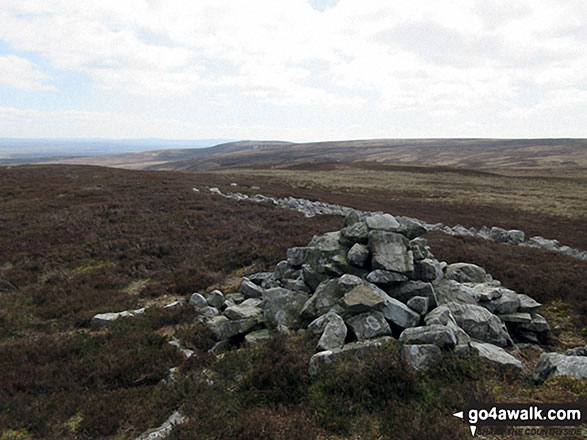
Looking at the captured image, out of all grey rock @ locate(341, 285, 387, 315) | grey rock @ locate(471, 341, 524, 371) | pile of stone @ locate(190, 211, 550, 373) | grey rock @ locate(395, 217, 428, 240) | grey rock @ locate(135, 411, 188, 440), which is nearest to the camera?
grey rock @ locate(135, 411, 188, 440)

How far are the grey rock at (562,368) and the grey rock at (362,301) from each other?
3132mm

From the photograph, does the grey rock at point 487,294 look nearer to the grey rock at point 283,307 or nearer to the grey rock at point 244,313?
the grey rock at point 283,307

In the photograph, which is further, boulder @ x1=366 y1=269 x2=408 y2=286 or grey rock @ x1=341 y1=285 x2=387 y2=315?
boulder @ x1=366 y1=269 x2=408 y2=286

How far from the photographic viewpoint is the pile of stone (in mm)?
6852

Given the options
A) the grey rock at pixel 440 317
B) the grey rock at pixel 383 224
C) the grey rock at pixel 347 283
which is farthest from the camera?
the grey rock at pixel 383 224

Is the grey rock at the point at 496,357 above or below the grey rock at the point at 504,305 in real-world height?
above

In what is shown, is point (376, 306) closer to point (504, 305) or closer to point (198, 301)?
point (504, 305)

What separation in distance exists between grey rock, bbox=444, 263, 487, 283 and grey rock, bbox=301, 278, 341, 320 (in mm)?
4573

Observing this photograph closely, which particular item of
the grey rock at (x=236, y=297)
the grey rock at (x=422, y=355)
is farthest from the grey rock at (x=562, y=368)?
the grey rock at (x=236, y=297)

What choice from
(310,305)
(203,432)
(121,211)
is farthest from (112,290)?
(121,211)

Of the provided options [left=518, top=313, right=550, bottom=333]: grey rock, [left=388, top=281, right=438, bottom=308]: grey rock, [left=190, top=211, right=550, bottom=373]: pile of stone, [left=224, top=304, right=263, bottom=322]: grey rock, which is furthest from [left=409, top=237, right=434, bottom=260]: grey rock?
[left=224, top=304, right=263, bottom=322]: grey rock

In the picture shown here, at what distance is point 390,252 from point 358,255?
0.88 m

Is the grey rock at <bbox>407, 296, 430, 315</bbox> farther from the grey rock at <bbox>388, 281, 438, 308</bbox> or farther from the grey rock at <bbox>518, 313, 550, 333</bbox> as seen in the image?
the grey rock at <bbox>518, 313, 550, 333</bbox>

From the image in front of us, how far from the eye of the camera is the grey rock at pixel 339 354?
646 centimetres
